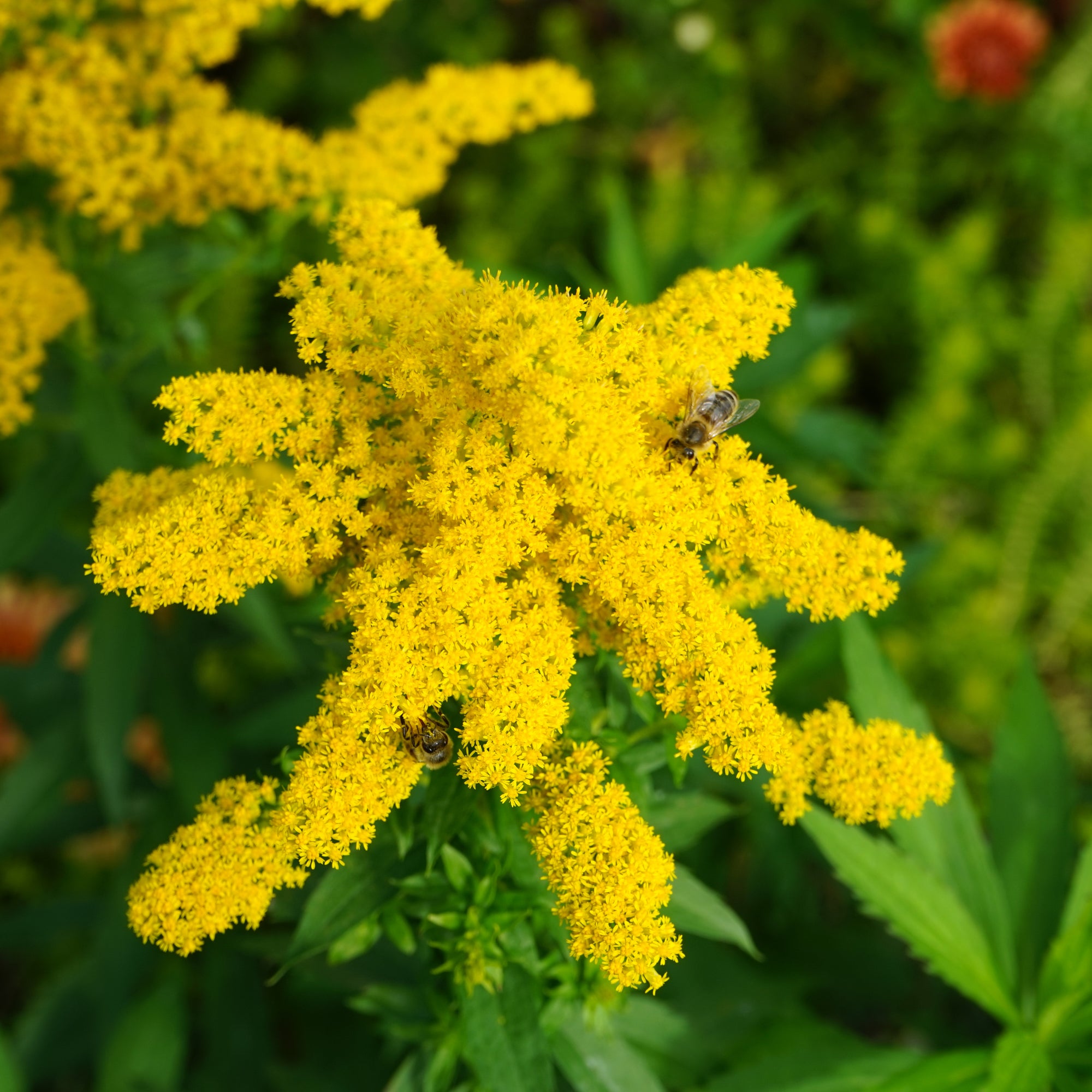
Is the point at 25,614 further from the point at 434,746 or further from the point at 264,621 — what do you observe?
the point at 434,746

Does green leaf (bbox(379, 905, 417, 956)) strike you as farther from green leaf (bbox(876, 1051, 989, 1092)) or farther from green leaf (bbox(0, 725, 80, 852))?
green leaf (bbox(0, 725, 80, 852))

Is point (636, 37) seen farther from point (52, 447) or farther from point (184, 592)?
point (184, 592)

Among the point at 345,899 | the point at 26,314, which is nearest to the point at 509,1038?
the point at 345,899

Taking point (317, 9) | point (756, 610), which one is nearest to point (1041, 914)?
point (756, 610)

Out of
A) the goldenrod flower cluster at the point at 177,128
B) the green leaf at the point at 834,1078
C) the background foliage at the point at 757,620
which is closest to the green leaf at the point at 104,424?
the background foliage at the point at 757,620

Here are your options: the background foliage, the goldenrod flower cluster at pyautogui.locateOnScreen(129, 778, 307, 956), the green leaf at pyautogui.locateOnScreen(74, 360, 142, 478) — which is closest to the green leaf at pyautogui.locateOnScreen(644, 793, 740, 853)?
the background foliage
